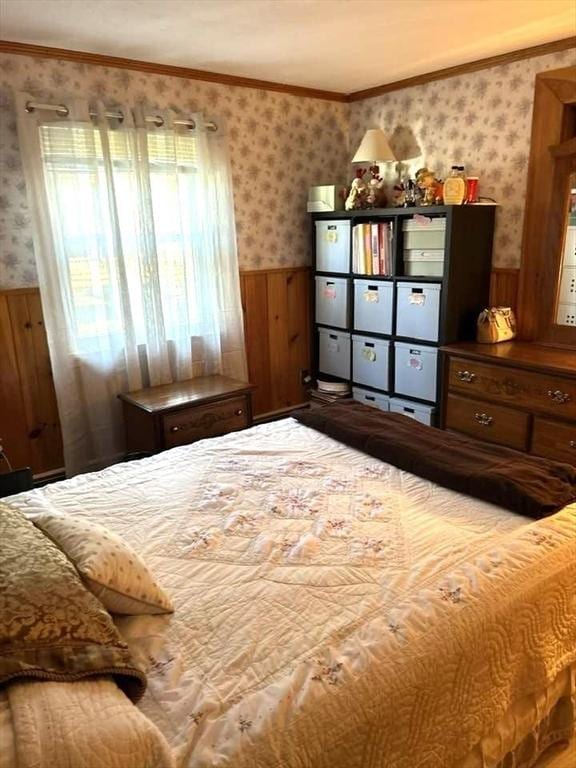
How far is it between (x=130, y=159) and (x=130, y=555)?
246 centimetres

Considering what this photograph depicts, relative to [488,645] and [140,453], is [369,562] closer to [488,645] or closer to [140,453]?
[488,645]

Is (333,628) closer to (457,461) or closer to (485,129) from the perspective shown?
(457,461)

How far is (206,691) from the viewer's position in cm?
115

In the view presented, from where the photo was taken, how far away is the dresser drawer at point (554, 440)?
2.71 m

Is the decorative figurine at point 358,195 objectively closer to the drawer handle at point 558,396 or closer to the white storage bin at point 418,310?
the white storage bin at point 418,310

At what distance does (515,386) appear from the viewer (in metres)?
2.92

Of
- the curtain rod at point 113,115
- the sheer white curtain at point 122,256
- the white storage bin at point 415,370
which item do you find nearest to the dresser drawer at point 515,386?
the white storage bin at point 415,370

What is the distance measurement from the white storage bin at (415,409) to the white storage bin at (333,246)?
0.94 metres

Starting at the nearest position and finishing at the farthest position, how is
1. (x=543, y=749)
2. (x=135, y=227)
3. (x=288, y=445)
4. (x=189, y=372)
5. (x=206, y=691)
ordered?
(x=206, y=691)
(x=543, y=749)
(x=288, y=445)
(x=135, y=227)
(x=189, y=372)

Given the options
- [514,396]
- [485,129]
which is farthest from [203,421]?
[485,129]

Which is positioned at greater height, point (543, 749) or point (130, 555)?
point (130, 555)

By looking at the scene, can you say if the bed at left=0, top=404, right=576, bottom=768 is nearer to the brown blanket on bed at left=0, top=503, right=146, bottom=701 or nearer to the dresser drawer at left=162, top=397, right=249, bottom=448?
the brown blanket on bed at left=0, top=503, right=146, bottom=701

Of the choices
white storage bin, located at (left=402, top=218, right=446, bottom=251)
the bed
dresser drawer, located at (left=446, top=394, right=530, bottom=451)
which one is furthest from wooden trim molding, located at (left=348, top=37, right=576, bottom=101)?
the bed

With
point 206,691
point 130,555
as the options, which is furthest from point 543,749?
point 130,555
